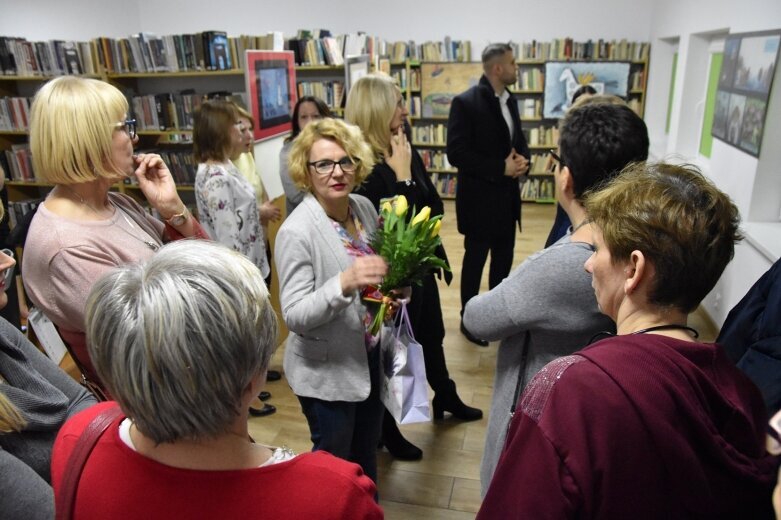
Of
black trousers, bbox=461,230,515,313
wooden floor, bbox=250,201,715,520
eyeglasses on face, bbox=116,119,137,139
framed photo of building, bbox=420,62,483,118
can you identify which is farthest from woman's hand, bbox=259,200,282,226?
framed photo of building, bbox=420,62,483,118

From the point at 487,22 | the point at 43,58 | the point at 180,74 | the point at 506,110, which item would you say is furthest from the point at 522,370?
the point at 487,22

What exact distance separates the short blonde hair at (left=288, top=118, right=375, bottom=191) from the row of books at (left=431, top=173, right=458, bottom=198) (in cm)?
593

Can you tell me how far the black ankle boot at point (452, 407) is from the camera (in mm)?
2738

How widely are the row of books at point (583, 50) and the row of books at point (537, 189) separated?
162 centimetres

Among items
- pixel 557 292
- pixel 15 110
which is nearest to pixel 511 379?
pixel 557 292

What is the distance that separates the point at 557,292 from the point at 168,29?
28.3ft

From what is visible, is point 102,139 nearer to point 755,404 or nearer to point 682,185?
point 682,185

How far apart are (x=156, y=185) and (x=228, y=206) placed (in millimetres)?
978

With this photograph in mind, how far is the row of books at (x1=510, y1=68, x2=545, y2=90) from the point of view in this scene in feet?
22.8

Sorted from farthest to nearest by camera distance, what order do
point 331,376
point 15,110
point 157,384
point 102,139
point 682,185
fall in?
point 15,110, point 331,376, point 102,139, point 682,185, point 157,384

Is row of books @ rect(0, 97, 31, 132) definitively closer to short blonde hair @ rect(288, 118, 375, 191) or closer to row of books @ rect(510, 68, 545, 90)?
short blonde hair @ rect(288, 118, 375, 191)

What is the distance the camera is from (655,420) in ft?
2.42

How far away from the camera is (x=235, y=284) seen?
0.72 metres

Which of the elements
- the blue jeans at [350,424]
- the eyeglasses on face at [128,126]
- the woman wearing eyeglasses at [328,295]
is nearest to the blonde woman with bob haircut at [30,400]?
the eyeglasses on face at [128,126]
